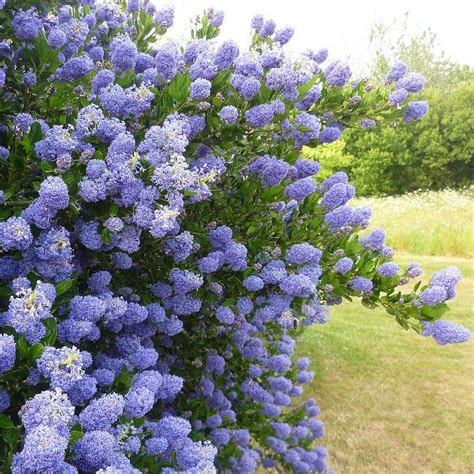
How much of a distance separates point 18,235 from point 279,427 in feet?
8.48

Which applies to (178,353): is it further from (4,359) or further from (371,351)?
(371,351)

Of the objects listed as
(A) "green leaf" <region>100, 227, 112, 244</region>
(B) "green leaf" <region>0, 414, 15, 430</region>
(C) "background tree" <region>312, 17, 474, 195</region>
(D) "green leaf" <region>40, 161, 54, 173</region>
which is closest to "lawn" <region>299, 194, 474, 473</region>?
(A) "green leaf" <region>100, 227, 112, 244</region>

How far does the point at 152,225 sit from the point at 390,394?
15.3 feet

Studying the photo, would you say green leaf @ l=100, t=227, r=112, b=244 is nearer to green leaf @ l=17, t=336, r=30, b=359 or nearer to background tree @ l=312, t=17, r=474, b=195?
green leaf @ l=17, t=336, r=30, b=359

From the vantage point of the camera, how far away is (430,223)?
15234 mm

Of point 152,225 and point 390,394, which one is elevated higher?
point 152,225

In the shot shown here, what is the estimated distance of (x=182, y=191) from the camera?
2.34 m

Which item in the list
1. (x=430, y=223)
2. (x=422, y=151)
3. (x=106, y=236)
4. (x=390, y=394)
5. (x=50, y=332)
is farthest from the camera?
(x=422, y=151)

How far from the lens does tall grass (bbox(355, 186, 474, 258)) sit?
1318cm

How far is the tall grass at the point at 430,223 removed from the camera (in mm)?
13180

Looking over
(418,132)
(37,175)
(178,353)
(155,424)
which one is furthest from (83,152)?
(418,132)

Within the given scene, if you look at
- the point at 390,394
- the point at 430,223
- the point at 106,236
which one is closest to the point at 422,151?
the point at 430,223

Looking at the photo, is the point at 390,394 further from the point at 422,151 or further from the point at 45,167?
the point at 422,151

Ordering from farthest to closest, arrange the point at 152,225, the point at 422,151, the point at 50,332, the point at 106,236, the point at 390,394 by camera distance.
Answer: the point at 422,151 → the point at 390,394 → the point at 106,236 → the point at 152,225 → the point at 50,332
